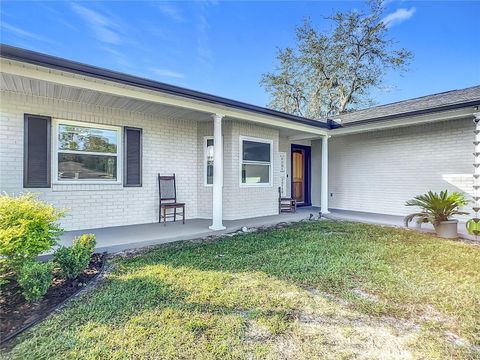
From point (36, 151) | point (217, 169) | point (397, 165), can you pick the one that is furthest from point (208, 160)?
point (397, 165)

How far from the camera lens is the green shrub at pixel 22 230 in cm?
269

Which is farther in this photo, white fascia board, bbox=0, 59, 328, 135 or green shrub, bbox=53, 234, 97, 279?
white fascia board, bbox=0, 59, 328, 135

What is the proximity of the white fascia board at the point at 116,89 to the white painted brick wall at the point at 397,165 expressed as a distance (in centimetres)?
394

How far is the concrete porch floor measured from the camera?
4859mm

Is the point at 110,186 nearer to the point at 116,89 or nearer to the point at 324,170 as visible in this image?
the point at 116,89

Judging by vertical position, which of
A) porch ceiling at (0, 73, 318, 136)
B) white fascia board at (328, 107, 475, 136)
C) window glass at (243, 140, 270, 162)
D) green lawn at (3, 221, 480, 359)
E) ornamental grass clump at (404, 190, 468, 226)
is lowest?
green lawn at (3, 221, 480, 359)

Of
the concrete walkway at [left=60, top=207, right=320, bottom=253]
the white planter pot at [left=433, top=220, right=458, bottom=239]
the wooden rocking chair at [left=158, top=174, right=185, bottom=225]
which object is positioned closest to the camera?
the concrete walkway at [left=60, top=207, right=320, bottom=253]

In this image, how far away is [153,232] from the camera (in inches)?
224

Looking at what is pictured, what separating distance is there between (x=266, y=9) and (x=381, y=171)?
23.4ft

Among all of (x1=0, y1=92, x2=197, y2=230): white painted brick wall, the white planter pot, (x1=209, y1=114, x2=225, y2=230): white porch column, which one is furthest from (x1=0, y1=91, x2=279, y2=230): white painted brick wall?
the white planter pot

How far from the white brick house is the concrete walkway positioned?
340 millimetres

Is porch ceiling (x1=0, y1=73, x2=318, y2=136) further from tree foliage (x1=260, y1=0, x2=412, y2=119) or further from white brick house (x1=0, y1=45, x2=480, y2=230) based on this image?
tree foliage (x1=260, y1=0, x2=412, y2=119)

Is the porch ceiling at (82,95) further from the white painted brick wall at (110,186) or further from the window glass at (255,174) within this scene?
the window glass at (255,174)

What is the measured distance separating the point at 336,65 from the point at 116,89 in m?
18.1
